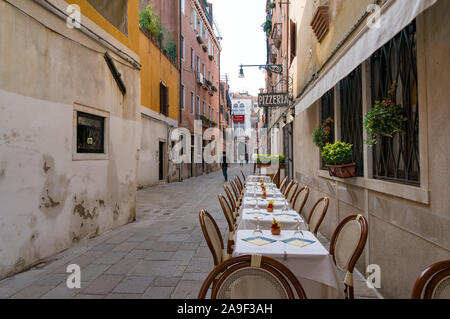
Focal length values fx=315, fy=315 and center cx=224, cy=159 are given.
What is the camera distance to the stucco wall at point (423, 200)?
96.5 inches

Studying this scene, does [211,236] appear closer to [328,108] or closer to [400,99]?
[400,99]

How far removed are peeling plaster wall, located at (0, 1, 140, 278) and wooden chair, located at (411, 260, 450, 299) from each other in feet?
14.0

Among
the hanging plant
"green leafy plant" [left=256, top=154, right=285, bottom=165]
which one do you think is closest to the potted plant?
the hanging plant

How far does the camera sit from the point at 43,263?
4.40 metres

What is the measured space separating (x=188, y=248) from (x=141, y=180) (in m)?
8.71

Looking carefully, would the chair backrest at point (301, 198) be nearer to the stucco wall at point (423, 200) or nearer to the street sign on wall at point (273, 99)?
the stucco wall at point (423, 200)

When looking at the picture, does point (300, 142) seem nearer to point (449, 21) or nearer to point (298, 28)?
point (298, 28)

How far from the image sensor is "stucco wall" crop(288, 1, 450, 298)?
96.5 inches

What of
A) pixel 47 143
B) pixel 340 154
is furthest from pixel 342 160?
pixel 47 143

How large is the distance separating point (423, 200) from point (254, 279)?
187 cm

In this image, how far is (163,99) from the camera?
52.9 ft

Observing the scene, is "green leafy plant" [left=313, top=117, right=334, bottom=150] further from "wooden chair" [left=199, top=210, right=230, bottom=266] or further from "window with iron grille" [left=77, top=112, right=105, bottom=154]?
"window with iron grille" [left=77, top=112, right=105, bottom=154]

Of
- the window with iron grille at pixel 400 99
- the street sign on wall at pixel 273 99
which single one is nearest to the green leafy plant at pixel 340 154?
the window with iron grille at pixel 400 99

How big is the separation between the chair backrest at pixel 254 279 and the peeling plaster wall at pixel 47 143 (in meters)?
3.39
